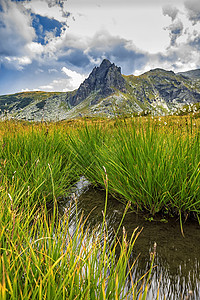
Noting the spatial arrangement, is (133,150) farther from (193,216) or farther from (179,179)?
(193,216)

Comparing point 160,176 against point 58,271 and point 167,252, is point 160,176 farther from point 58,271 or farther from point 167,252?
point 58,271

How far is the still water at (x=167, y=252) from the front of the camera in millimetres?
1564

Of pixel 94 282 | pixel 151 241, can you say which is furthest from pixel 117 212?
pixel 94 282

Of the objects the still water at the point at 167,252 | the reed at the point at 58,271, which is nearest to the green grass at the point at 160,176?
the still water at the point at 167,252

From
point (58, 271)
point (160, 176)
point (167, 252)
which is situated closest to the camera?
point (58, 271)

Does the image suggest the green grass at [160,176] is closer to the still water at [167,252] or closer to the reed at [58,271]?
the still water at [167,252]

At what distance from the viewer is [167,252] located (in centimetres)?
197

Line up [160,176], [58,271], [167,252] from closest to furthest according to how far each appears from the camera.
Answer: [58,271], [167,252], [160,176]

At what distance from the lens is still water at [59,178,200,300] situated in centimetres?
156

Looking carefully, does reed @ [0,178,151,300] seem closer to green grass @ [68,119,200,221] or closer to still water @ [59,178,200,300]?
still water @ [59,178,200,300]

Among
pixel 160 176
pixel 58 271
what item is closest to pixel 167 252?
pixel 160 176

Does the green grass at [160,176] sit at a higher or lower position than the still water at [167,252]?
higher

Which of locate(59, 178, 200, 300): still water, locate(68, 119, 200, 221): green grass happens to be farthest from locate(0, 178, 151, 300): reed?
locate(68, 119, 200, 221): green grass

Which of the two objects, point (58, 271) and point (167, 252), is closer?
point (58, 271)
